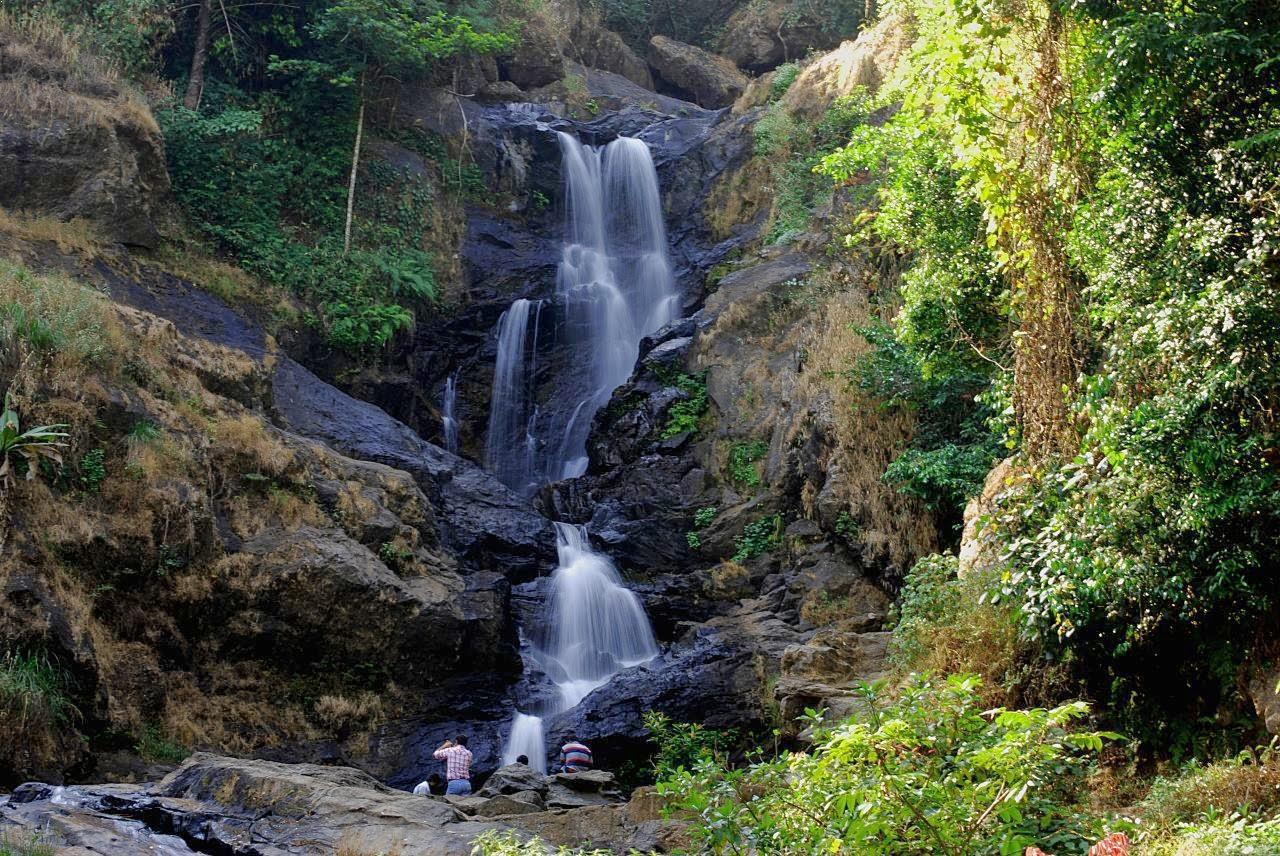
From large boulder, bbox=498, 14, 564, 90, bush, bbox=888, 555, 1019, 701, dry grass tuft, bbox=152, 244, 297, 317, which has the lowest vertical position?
bush, bbox=888, 555, 1019, 701

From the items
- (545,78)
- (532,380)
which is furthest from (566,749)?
(545,78)

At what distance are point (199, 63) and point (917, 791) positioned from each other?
79.1 ft

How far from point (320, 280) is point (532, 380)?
498 cm

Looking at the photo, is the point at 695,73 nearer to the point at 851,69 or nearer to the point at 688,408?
the point at 851,69

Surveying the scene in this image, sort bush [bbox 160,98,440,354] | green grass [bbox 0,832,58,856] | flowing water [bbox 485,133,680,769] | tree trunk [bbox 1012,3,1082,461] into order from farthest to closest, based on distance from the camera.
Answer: bush [bbox 160,98,440,354] → flowing water [bbox 485,133,680,769] → tree trunk [bbox 1012,3,1082,461] → green grass [bbox 0,832,58,856]

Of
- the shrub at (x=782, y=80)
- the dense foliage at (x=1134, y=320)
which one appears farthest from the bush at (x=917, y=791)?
the shrub at (x=782, y=80)

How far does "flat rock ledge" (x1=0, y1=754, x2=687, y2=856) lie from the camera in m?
8.79

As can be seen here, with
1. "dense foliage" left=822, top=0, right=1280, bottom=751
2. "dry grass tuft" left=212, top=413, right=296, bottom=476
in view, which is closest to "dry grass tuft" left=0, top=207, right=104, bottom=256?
"dry grass tuft" left=212, top=413, right=296, bottom=476

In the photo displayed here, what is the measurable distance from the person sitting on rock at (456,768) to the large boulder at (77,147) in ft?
40.7

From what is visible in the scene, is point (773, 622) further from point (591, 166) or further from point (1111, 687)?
point (591, 166)

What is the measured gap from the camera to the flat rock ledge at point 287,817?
879cm

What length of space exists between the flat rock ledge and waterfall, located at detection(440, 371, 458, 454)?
1322 cm

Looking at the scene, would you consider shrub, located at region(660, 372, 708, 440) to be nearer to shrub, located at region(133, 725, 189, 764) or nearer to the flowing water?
the flowing water

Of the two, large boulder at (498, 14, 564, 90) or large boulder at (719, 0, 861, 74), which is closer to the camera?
large boulder at (498, 14, 564, 90)
